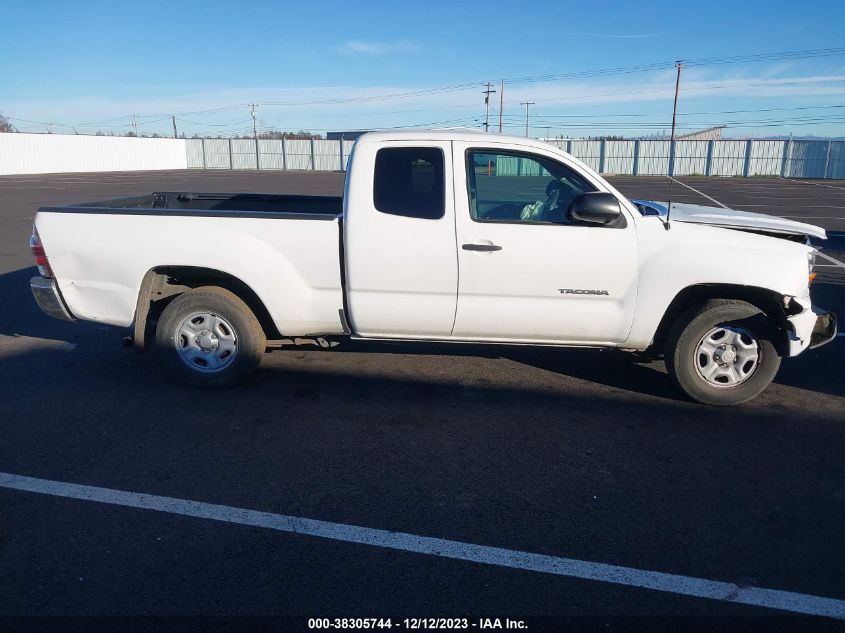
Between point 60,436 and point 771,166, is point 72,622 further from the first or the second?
point 771,166

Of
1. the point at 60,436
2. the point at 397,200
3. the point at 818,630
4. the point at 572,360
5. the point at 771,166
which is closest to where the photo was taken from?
the point at 818,630

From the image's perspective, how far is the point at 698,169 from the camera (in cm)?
5322

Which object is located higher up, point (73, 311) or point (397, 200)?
point (397, 200)

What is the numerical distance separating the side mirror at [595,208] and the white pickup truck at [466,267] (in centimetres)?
1

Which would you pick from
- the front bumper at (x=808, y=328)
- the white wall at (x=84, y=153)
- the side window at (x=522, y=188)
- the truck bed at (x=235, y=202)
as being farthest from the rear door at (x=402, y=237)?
the white wall at (x=84, y=153)

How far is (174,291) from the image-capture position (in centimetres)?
553

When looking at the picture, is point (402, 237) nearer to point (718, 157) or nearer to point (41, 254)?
point (41, 254)

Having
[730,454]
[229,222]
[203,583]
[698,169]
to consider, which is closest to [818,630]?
[730,454]

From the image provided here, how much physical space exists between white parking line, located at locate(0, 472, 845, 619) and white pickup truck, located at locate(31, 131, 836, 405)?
1656 millimetres

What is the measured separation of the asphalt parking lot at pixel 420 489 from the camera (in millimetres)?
3053

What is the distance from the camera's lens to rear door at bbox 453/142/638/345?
16.1ft

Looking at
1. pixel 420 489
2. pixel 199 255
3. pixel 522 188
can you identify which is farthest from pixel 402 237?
pixel 420 489

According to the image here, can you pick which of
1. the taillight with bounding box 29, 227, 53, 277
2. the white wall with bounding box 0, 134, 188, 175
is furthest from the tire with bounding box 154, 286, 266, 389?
the white wall with bounding box 0, 134, 188, 175

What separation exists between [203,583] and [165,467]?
127 cm
